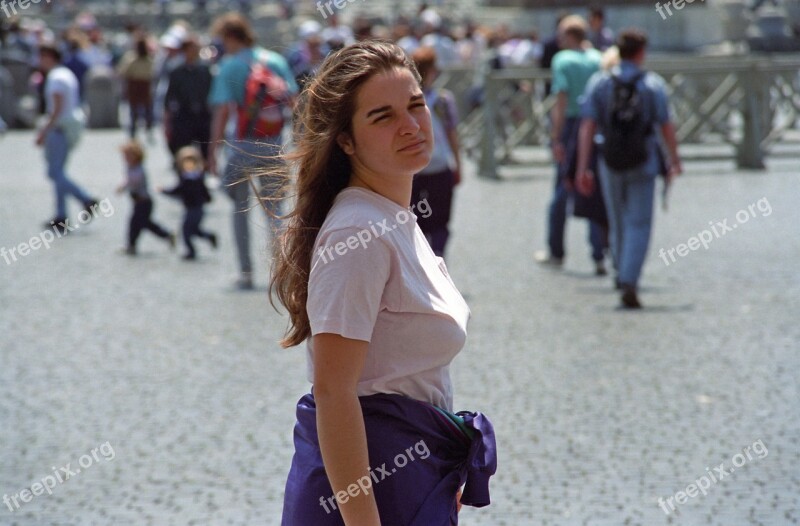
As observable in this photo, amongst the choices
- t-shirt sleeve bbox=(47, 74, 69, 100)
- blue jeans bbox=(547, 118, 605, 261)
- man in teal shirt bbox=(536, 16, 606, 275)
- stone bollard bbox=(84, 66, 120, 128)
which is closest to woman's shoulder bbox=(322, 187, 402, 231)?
man in teal shirt bbox=(536, 16, 606, 275)

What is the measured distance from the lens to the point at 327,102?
8.36 feet

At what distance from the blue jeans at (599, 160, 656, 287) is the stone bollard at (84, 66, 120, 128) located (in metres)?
17.3

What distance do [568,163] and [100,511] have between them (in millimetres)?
5136

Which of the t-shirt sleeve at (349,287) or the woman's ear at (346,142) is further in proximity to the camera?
the woman's ear at (346,142)

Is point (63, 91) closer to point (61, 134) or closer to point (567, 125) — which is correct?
point (61, 134)

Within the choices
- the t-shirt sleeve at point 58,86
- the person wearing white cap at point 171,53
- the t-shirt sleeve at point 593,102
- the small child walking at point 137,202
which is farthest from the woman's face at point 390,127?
the person wearing white cap at point 171,53

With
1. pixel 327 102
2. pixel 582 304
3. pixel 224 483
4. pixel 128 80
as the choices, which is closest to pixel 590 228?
pixel 582 304

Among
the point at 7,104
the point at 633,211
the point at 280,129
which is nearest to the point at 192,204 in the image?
the point at 280,129

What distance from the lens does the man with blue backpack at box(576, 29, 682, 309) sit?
26.4ft

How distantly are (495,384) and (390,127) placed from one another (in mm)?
3928

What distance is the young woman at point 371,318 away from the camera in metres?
2.40

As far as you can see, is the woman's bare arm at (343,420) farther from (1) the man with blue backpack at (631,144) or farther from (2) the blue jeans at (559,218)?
(2) the blue jeans at (559,218)

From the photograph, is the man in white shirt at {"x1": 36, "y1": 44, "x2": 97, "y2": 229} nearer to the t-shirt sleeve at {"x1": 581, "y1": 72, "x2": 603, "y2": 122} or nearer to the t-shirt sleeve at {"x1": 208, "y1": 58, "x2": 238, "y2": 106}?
the t-shirt sleeve at {"x1": 208, "y1": 58, "x2": 238, "y2": 106}

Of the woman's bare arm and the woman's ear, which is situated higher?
the woman's ear
